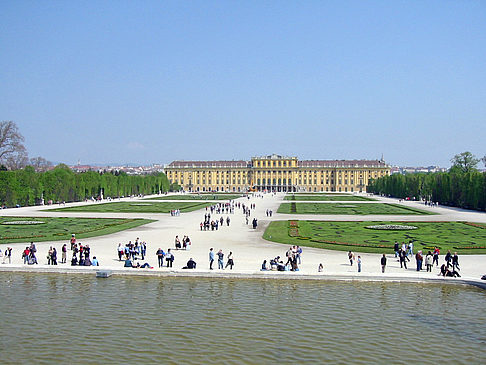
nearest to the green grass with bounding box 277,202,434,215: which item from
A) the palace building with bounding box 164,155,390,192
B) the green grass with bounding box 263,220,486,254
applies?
the green grass with bounding box 263,220,486,254

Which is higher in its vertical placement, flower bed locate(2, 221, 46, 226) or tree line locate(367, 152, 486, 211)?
tree line locate(367, 152, 486, 211)

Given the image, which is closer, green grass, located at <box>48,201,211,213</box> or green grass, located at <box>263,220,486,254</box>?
green grass, located at <box>263,220,486,254</box>

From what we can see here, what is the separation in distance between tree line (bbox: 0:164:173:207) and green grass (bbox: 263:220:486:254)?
134ft

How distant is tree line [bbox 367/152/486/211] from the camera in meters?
73.0

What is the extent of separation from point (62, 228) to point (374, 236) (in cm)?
2370

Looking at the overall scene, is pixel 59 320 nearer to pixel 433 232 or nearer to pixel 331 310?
pixel 331 310

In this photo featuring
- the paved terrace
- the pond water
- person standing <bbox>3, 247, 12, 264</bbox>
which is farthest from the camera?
person standing <bbox>3, 247, 12, 264</bbox>

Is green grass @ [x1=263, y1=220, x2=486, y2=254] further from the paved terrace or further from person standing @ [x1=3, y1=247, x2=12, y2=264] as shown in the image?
person standing @ [x1=3, y1=247, x2=12, y2=264]

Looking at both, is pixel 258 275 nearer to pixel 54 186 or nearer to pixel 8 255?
pixel 8 255

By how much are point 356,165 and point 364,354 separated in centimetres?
16919

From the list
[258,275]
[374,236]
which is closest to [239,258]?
[258,275]

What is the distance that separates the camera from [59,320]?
16.8 m

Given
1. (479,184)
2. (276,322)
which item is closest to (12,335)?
(276,322)

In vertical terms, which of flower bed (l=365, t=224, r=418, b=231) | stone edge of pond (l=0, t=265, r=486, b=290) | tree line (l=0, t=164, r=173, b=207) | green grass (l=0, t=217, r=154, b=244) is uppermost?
tree line (l=0, t=164, r=173, b=207)
